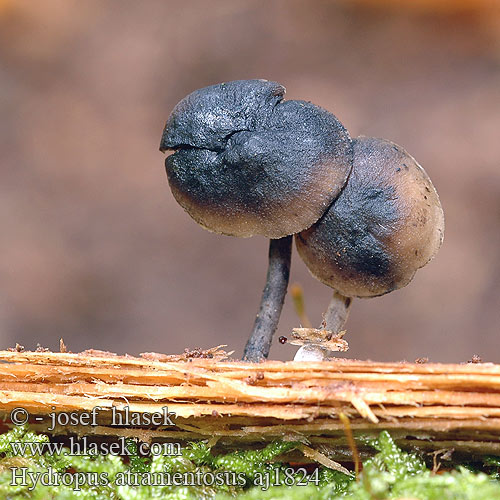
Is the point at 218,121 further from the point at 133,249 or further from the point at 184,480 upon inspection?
the point at 133,249

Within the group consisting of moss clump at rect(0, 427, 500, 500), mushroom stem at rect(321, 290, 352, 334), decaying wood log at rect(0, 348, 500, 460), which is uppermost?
mushroom stem at rect(321, 290, 352, 334)

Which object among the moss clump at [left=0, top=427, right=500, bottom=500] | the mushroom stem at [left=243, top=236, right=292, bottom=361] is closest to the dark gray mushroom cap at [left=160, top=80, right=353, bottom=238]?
the mushroom stem at [left=243, top=236, right=292, bottom=361]

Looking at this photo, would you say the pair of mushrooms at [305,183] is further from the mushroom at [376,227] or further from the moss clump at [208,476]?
the moss clump at [208,476]

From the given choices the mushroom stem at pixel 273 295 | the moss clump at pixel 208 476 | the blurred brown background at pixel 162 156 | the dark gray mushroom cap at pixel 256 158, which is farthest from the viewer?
the blurred brown background at pixel 162 156

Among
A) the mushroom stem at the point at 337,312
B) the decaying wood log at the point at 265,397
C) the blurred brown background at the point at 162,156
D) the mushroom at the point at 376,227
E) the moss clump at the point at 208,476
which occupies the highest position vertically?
the blurred brown background at the point at 162,156

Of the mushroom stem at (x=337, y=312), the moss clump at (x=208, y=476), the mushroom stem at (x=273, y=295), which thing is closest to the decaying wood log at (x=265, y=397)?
the moss clump at (x=208, y=476)

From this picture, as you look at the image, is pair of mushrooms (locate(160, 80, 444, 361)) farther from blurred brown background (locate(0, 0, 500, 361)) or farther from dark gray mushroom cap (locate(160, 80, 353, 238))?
blurred brown background (locate(0, 0, 500, 361))

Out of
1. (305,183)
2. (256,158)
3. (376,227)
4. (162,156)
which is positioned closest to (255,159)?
(256,158)
